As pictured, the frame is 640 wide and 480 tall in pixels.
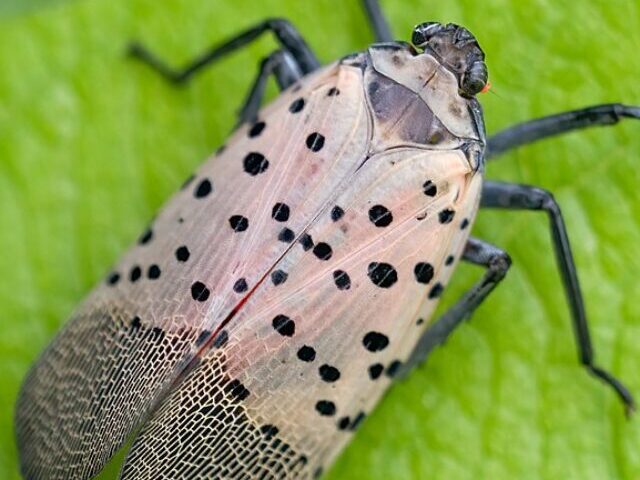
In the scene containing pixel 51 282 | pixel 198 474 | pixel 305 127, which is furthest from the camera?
pixel 51 282

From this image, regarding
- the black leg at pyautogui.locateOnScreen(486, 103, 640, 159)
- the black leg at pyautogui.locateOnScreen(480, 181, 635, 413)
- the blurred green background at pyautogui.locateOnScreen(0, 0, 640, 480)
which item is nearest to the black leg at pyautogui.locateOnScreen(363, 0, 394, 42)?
the blurred green background at pyautogui.locateOnScreen(0, 0, 640, 480)

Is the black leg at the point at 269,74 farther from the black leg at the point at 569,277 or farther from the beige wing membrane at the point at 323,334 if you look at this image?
the black leg at the point at 569,277

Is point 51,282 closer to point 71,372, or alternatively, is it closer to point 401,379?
point 71,372

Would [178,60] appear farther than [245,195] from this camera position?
Yes

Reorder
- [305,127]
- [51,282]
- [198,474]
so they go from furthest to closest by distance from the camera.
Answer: [51,282], [305,127], [198,474]

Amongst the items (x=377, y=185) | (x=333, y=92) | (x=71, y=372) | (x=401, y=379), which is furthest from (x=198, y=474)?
(x=333, y=92)

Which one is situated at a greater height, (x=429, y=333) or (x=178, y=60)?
(x=178, y=60)
